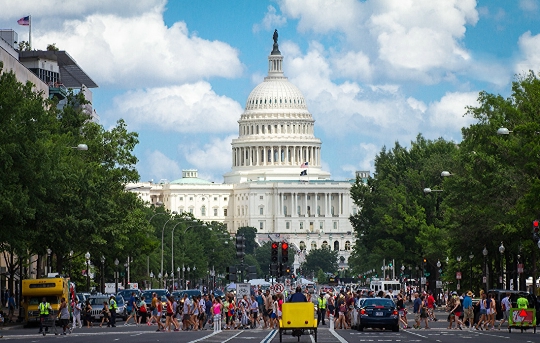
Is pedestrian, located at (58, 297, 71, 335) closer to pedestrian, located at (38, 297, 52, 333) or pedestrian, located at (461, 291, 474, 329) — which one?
pedestrian, located at (38, 297, 52, 333)

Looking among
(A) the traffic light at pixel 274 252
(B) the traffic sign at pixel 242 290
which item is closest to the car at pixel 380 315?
(A) the traffic light at pixel 274 252

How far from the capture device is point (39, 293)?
2660 inches

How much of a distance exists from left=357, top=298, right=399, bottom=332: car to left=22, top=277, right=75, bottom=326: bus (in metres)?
16.4

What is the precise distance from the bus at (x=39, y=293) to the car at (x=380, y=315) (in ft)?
53.8

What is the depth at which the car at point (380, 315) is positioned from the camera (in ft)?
189

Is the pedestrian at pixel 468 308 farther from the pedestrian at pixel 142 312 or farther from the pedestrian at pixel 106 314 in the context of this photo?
the pedestrian at pixel 106 314

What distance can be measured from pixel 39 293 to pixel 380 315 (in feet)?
59.3

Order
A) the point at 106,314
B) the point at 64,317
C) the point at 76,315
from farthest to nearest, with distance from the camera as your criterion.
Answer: the point at 76,315 → the point at 106,314 → the point at 64,317

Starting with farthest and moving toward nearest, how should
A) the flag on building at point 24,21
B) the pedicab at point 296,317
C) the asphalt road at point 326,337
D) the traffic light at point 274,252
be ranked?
the flag on building at point 24,21
the traffic light at point 274,252
the asphalt road at point 326,337
the pedicab at point 296,317

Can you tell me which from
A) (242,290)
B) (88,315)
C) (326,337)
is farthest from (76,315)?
(326,337)

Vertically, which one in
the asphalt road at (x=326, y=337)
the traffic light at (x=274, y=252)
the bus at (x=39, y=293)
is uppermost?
the traffic light at (x=274, y=252)

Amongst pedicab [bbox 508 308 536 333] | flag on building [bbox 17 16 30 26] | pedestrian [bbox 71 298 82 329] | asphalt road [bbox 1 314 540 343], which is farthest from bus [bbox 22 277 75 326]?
flag on building [bbox 17 16 30 26]

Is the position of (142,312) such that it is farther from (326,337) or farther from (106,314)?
(326,337)

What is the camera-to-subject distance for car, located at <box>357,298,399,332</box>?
5756 centimetres
